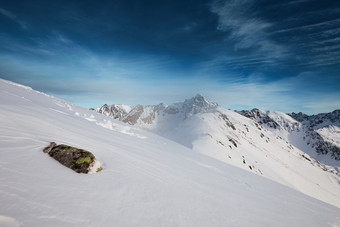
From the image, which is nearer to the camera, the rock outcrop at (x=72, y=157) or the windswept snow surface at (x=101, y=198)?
the windswept snow surface at (x=101, y=198)

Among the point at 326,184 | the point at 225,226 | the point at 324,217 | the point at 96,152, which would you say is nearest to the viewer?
the point at 225,226

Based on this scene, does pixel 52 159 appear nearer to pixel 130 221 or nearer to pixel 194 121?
pixel 130 221

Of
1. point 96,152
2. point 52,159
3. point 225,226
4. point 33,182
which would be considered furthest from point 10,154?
point 225,226

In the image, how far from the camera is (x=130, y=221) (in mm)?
3734

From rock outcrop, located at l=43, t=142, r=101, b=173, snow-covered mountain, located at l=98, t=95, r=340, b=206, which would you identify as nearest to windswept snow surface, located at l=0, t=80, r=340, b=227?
rock outcrop, located at l=43, t=142, r=101, b=173

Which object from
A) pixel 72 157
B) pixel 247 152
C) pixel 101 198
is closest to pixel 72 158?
pixel 72 157

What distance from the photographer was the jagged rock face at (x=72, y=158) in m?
5.20

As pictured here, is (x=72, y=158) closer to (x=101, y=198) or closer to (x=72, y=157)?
(x=72, y=157)

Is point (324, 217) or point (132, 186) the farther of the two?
point (324, 217)

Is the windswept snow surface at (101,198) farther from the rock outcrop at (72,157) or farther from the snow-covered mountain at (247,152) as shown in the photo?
the snow-covered mountain at (247,152)

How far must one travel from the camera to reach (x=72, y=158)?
5324 mm

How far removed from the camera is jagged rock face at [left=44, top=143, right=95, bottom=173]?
520 centimetres

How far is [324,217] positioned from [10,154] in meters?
14.0

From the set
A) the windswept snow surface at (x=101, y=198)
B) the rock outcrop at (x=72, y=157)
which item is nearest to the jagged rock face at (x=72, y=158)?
the rock outcrop at (x=72, y=157)
